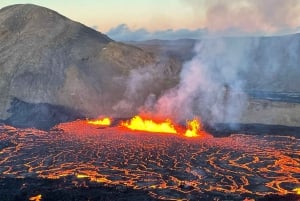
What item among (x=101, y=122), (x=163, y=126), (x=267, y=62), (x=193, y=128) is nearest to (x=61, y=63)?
(x=101, y=122)

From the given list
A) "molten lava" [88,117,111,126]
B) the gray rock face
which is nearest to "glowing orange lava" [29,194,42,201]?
"molten lava" [88,117,111,126]

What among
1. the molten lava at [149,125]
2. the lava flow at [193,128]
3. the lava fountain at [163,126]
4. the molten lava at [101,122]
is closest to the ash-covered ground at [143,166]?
the lava flow at [193,128]

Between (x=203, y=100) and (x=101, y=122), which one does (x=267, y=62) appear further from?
(x=101, y=122)

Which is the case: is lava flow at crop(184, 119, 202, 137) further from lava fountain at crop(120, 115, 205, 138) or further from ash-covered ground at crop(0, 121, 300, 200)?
ash-covered ground at crop(0, 121, 300, 200)

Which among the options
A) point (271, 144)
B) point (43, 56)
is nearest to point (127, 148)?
point (271, 144)

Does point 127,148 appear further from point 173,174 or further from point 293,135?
point 293,135
